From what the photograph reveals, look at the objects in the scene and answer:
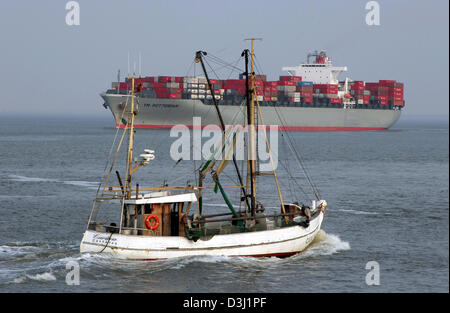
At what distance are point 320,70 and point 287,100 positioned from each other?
2596cm

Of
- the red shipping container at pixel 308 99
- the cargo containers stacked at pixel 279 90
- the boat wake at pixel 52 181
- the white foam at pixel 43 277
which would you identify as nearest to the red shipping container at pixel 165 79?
the cargo containers stacked at pixel 279 90

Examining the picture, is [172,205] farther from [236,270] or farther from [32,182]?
[32,182]

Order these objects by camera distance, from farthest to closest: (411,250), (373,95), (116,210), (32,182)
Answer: (373,95) < (32,182) < (116,210) < (411,250)

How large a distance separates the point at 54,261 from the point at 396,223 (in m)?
22.1

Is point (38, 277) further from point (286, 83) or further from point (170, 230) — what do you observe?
point (286, 83)

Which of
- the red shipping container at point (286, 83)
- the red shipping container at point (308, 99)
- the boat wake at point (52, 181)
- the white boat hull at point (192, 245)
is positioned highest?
the red shipping container at point (286, 83)

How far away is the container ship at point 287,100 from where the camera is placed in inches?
5994

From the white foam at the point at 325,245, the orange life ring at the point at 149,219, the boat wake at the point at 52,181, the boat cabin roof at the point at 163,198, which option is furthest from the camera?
the boat wake at the point at 52,181

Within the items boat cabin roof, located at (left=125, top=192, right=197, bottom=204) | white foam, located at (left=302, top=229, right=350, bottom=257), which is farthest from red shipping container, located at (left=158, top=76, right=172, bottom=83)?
boat cabin roof, located at (left=125, top=192, right=197, bottom=204)

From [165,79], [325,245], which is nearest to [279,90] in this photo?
[165,79]

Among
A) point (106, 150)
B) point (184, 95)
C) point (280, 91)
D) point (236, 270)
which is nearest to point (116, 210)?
point (236, 270)

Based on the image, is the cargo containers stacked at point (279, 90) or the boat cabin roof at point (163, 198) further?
the cargo containers stacked at point (279, 90)

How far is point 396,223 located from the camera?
4531cm

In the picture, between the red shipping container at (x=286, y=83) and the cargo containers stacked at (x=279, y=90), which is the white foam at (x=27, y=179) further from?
the red shipping container at (x=286, y=83)
